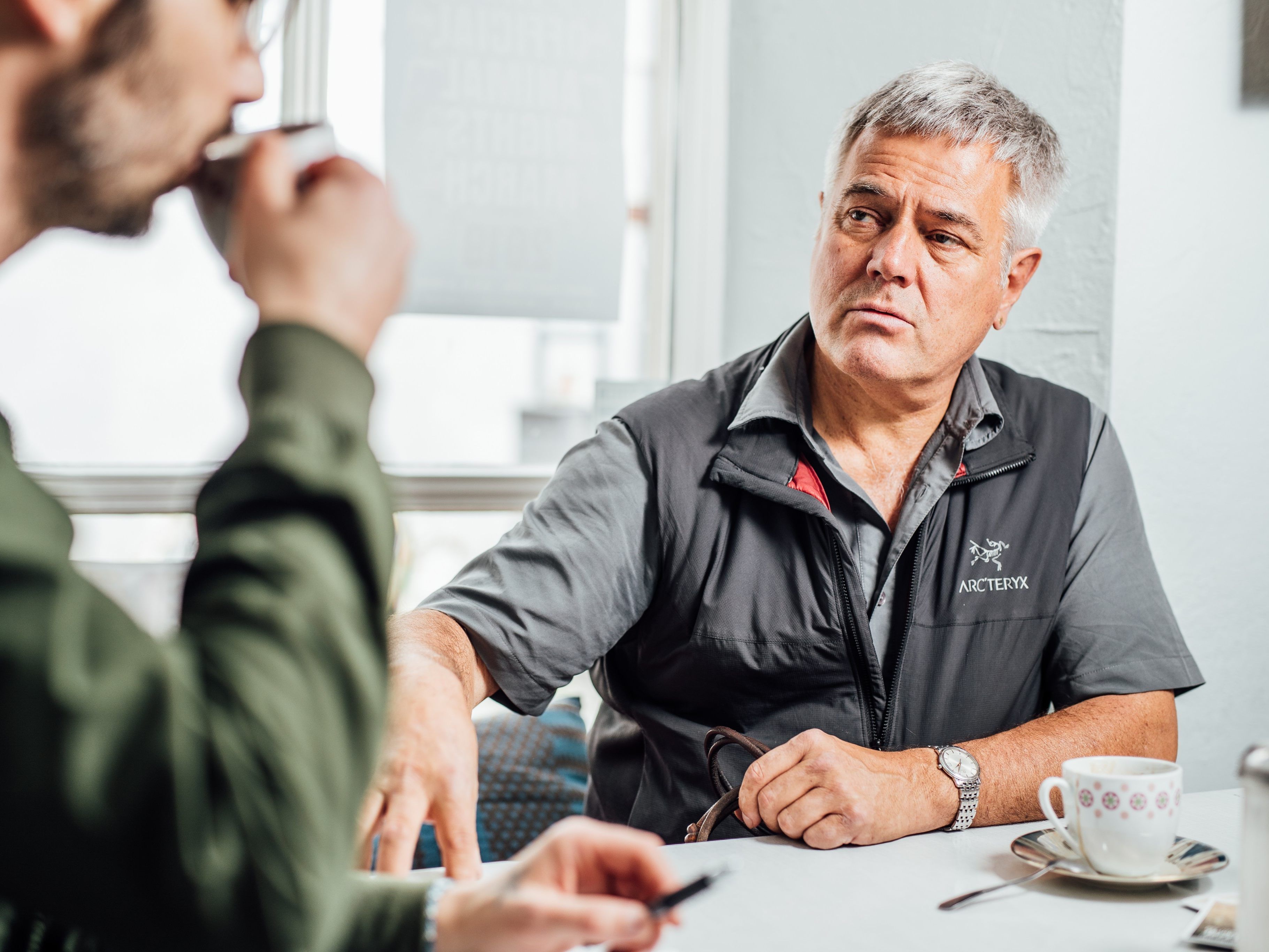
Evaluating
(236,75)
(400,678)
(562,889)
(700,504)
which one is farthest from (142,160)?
(700,504)

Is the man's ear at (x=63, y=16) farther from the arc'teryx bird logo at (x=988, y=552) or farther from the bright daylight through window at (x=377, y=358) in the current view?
the bright daylight through window at (x=377, y=358)

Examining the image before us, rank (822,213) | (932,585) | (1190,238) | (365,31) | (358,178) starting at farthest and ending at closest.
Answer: (365,31)
(1190,238)
(822,213)
(932,585)
(358,178)

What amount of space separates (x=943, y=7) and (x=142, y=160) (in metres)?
1.84

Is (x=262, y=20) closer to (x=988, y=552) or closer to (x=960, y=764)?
(x=960, y=764)

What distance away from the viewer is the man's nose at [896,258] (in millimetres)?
1405

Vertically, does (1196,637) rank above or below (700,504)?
below

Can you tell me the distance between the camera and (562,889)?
1.83 feet

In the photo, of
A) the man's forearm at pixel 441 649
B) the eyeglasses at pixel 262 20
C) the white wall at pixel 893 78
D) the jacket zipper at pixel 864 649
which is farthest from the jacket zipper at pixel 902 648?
the eyeglasses at pixel 262 20

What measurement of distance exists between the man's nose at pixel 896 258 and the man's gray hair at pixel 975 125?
0.13 metres

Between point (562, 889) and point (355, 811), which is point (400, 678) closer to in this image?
point (562, 889)

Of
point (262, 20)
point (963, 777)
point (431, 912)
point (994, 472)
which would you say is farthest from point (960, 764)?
point (262, 20)

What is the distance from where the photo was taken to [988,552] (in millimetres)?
1383

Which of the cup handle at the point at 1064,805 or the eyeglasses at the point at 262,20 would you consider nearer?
the eyeglasses at the point at 262,20

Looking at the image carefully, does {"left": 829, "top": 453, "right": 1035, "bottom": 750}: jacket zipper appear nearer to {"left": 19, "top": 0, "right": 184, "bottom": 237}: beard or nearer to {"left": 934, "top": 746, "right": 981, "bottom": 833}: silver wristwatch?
{"left": 934, "top": 746, "right": 981, "bottom": 833}: silver wristwatch
